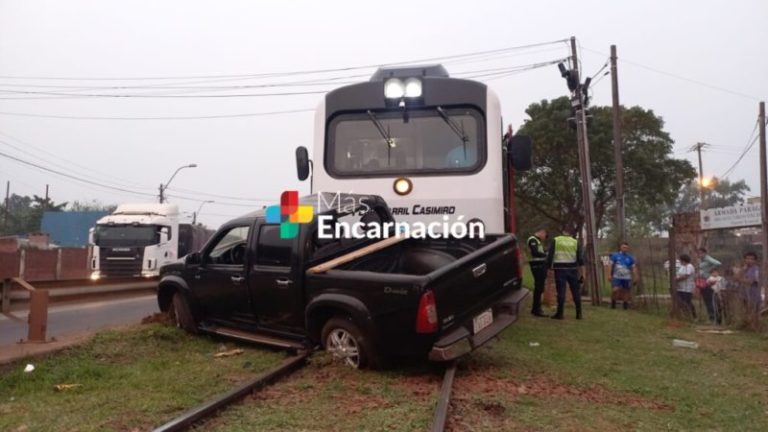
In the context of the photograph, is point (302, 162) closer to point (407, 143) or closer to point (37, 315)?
point (407, 143)

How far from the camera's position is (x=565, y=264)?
34.1 ft

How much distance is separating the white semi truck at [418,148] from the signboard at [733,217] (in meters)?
6.45

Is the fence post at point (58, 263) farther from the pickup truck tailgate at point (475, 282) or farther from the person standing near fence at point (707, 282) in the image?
the person standing near fence at point (707, 282)

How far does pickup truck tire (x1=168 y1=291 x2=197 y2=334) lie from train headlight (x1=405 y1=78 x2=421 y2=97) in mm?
3872

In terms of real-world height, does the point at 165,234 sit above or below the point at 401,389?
above

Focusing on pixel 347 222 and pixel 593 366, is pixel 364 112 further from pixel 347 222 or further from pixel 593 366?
pixel 593 366

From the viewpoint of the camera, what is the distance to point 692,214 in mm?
13219

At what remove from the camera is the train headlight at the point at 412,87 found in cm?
762

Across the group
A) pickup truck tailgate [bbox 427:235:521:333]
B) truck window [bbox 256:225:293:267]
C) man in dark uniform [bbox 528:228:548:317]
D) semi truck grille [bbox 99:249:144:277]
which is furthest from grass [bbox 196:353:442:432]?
semi truck grille [bbox 99:249:144:277]

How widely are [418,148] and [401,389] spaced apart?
349 centimetres

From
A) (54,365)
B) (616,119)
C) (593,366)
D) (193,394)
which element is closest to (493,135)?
(593,366)

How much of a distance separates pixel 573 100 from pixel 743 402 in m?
11.9

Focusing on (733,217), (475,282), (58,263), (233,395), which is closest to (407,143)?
(475,282)

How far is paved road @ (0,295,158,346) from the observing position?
837cm
